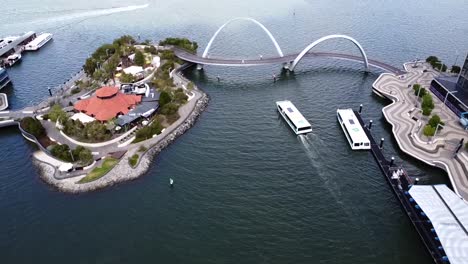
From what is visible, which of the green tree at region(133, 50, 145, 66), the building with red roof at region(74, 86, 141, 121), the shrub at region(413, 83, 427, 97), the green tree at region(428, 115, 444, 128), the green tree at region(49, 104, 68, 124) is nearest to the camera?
the green tree at region(428, 115, 444, 128)

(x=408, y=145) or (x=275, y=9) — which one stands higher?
(x=275, y=9)

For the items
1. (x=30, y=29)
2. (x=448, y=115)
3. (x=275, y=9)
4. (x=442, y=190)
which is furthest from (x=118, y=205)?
(x=275, y=9)

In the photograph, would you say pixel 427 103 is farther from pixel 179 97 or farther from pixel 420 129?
pixel 179 97

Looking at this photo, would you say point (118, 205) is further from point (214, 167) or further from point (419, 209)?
point (419, 209)

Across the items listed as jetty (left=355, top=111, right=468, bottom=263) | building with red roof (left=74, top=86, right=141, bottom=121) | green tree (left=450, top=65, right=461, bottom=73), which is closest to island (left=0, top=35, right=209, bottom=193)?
building with red roof (left=74, top=86, right=141, bottom=121)

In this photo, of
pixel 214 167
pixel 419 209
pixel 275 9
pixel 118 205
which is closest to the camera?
pixel 419 209

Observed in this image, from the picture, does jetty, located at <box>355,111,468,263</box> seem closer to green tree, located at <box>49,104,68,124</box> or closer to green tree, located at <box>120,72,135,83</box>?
green tree, located at <box>120,72,135,83</box>

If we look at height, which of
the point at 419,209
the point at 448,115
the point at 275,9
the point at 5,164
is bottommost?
the point at 5,164
